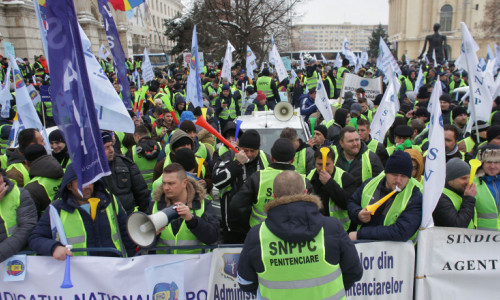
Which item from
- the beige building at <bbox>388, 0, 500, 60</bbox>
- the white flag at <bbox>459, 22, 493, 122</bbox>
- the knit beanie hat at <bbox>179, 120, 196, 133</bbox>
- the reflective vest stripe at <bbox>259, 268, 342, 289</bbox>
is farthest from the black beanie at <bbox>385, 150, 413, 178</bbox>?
the beige building at <bbox>388, 0, 500, 60</bbox>

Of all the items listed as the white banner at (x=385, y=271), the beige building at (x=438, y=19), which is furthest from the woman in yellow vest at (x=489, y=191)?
the beige building at (x=438, y=19)

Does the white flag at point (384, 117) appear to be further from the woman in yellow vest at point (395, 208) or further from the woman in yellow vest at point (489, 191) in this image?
the woman in yellow vest at point (395, 208)

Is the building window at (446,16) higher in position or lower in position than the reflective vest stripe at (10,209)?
higher

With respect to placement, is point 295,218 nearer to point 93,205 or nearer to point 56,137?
point 93,205

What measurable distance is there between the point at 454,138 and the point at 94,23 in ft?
95.3

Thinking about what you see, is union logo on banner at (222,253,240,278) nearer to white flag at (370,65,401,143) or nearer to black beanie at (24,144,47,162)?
black beanie at (24,144,47,162)

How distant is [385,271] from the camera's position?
3.44m

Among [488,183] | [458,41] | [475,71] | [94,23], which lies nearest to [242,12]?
[94,23]

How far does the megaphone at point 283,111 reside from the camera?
6.80 meters

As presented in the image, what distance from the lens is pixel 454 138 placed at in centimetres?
488

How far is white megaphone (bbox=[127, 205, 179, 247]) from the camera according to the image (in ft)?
9.36

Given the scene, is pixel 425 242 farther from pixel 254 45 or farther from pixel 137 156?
pixel 254 45

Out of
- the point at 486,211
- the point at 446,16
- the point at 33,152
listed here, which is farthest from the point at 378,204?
the point at 446,16

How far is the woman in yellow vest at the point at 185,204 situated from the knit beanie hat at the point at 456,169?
6.86 ft
